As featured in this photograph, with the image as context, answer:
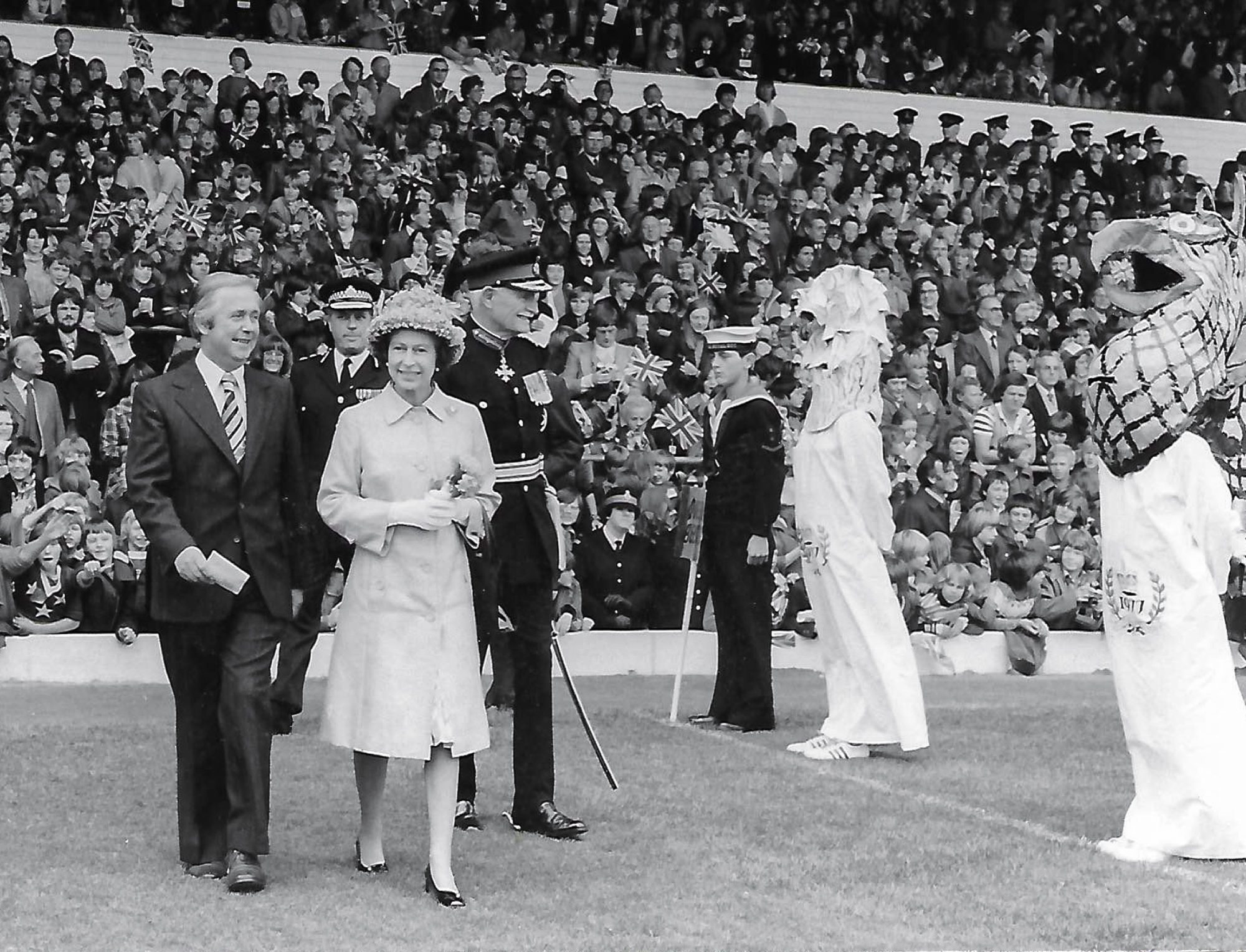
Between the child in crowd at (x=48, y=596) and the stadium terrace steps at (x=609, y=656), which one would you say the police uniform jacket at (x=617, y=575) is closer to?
the stadium terrace steps at (x=609, y=656)

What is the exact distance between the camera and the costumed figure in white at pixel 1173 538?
7953 mm

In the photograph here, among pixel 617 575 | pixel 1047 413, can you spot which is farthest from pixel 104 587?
pixel 1047 413

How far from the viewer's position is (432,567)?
23.9 ft

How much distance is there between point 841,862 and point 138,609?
6.63 m

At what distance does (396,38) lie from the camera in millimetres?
23500

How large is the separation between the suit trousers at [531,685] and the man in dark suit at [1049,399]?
11.5m

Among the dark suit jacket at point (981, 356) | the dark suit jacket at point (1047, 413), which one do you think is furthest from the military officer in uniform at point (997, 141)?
the dark suit jacket at point (1047, 413)

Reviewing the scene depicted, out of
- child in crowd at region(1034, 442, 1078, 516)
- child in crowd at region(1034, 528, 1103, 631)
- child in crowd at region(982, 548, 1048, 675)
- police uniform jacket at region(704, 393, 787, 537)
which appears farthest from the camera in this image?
child in crowd at region(1034, 442, 1078, 516)

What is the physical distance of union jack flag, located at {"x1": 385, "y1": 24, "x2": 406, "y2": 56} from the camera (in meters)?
23.4

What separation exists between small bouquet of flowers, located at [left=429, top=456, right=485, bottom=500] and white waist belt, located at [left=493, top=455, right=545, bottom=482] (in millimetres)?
954

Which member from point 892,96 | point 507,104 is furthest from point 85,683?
point 892,96

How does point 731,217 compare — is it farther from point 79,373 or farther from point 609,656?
point 609,656

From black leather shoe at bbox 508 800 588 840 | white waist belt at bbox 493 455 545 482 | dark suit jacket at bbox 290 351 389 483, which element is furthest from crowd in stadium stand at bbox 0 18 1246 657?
black leather shoe at bbox 508 800 588 840

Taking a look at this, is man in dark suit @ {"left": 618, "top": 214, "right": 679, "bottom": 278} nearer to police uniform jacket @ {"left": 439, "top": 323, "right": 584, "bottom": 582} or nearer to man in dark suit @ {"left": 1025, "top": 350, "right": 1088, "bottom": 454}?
man in dark suit @ {"left": 1025, "top": 350, "right": 1088, "bottom": 454}
